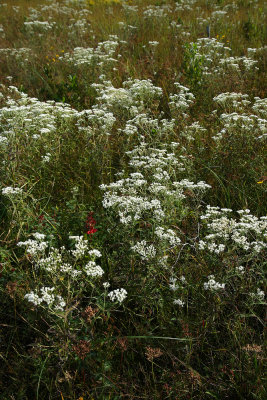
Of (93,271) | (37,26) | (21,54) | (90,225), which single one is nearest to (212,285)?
(93,271)

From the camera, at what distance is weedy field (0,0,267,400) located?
193 centimetres

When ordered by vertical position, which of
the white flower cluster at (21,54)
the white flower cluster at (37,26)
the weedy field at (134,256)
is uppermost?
the white flower cluster at (37,26)

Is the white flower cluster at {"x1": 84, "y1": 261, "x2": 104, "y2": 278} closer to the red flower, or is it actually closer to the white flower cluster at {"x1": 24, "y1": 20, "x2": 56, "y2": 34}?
the red flower

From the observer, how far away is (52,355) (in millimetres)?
2018

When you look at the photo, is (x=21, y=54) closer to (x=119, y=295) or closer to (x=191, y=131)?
(x=191, y=131)

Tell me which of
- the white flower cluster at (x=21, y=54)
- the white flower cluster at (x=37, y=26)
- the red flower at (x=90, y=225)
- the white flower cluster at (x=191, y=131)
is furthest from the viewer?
the white flower cluster at (x=37, y=26)

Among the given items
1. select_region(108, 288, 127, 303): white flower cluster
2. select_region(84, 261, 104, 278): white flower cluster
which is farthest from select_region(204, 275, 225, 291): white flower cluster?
select_region(84, 261, 104, 278): white flower cluster

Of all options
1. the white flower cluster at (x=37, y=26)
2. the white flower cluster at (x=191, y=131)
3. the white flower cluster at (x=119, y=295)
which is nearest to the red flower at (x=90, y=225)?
the white flower cluster at (x=119, y=295)

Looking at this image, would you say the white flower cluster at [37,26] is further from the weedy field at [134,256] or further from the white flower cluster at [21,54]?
the weedy field at [134,256]

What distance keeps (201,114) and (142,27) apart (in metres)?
5.04

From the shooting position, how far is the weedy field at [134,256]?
75.9 inches

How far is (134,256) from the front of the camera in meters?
2.38

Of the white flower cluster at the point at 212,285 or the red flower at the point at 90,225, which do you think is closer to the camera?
the white flower cluster at the point at 212,285

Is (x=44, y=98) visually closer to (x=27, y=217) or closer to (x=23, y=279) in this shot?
(x=27, y=217)
